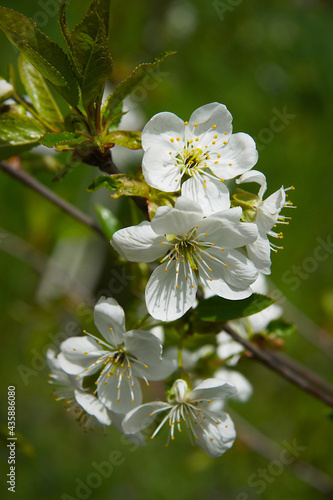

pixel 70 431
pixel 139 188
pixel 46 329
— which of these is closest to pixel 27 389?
pixel 70 431

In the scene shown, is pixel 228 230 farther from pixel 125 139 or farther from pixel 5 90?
pixel 5 90

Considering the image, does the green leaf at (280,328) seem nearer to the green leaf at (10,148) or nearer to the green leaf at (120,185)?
the green leaf at (120,185)

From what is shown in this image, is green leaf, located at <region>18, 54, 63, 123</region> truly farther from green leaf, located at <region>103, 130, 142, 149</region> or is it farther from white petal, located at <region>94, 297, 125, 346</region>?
white petal, located at <region>94, 297, 125, 346</region>

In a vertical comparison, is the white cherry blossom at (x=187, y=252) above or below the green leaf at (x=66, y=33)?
below

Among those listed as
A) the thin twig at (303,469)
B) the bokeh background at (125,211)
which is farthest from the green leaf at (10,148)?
the thin twig at (303,469)

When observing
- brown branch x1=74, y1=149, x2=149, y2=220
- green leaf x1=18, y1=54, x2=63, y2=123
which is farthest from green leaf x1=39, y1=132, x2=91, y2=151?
green leaf x1=18, y1=54, x2=63, y2=123

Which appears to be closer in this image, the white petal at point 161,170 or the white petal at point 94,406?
the white petal at point 161,170

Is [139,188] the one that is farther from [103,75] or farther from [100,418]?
[100,418]
